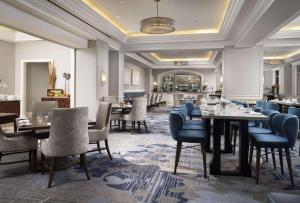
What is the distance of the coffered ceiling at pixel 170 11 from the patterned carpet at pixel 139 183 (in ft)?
11.7

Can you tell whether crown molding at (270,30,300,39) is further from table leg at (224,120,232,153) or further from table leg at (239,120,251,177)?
table leg at (239,120,251,177)

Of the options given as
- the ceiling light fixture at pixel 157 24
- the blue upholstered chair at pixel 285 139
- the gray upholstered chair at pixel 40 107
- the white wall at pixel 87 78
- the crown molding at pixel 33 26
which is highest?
the ceiling light fixture at pixel 157 24

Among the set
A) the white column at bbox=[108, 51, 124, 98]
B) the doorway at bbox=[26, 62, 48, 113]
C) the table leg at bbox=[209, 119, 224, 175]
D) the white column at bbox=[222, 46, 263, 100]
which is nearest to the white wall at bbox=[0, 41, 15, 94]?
the doorway at bbox=[26, 62, 48, 113]

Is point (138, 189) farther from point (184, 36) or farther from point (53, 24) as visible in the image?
point (184, 36)

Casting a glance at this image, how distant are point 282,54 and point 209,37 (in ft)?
19.7

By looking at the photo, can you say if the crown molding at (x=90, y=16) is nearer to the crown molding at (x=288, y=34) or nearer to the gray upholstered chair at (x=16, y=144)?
the gray upholstered chair at (x=16, y=144)

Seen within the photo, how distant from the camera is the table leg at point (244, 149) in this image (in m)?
3.19

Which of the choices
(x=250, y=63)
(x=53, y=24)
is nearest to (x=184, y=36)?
(x=250, y=63)

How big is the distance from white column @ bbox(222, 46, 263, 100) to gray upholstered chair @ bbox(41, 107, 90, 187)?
256 inches

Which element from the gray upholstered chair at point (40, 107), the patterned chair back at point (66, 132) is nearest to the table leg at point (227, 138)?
the patterned chair back at point (66, 132)

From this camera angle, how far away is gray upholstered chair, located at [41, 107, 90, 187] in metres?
2.82

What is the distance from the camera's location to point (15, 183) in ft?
9.69

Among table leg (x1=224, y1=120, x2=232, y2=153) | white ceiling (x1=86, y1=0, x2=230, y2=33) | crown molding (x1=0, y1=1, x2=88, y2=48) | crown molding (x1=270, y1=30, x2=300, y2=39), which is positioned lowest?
table leg (x1=224, y1=120, x2=232, y2=153)

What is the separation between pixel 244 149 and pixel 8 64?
364 inches
